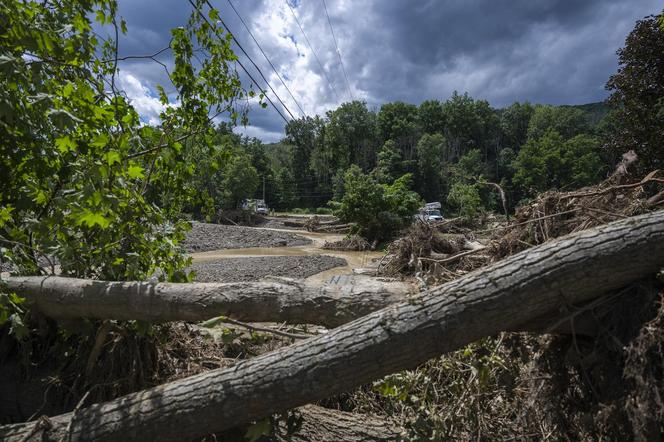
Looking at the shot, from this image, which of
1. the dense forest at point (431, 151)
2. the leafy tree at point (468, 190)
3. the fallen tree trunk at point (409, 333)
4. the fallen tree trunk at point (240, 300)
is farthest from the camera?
the dense forest at point (431, 151)

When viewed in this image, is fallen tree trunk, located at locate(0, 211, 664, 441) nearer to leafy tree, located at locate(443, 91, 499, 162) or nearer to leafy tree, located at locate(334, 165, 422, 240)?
leafy tree, located at locate(334, 165, 422, 240)

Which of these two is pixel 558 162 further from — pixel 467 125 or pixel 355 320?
pixel 355 320

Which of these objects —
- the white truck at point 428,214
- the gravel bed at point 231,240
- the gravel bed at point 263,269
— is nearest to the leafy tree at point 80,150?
the gravel bed at point 263,269

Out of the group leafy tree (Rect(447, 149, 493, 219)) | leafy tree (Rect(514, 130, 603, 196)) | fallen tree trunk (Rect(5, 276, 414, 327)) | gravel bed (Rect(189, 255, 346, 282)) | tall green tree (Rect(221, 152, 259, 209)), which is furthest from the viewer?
leafy tree (Rect(514, 130, 603, 196))

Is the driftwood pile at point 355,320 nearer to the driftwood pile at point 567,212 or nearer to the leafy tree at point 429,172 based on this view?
the driftwood pile at point 567,212

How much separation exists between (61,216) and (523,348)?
339 cm

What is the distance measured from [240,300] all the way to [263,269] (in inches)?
432

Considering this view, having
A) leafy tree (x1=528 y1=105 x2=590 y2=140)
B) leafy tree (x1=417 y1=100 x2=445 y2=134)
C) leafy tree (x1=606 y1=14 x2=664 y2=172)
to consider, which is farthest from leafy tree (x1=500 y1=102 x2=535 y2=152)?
leafy tree (x1=606 y1=14 x2=664 y2=172)

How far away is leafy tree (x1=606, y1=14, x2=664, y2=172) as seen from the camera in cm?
1185

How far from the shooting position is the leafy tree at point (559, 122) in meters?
68.2

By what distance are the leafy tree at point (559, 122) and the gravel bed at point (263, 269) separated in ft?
218

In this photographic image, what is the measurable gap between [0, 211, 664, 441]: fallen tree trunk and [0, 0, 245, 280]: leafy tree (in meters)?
1.18

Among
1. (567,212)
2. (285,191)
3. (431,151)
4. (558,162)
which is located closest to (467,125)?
(431,151)

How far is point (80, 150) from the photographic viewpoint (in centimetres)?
254
